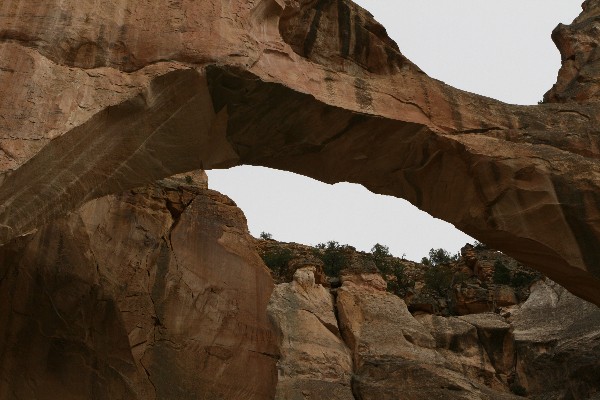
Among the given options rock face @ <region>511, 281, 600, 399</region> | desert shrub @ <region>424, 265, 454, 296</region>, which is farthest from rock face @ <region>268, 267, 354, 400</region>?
desert shrub @ <region>424, 265, 454, 296</region>

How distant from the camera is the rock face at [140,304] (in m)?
11.9

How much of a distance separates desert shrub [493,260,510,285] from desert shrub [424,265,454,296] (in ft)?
6.04

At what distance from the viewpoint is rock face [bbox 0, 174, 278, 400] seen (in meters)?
11.9

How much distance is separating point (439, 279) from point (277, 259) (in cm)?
722

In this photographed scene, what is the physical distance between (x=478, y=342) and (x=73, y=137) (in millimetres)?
15085

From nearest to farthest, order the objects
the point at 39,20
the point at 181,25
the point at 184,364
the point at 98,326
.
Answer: the point at 39,20, the point at 181,25, the point at 98,326, the point at 184,364

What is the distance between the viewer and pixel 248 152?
11.5 meters

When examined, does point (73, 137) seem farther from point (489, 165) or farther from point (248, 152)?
point (489, 165)

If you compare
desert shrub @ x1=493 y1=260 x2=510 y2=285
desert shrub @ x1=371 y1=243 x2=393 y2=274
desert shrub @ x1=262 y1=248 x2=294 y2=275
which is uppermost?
desert shrub @ x1=371 y1=243 x2=393 y2=274

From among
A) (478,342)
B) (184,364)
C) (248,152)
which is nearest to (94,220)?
(184,364)

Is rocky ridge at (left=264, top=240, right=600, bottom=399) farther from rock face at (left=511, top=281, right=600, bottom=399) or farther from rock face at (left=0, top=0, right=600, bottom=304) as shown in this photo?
rock face at (left=0, top=0, right=600, bottom=304)

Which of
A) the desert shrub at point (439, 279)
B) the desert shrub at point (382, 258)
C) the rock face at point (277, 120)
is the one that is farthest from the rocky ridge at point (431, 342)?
the desert shrub at point (382, 258)

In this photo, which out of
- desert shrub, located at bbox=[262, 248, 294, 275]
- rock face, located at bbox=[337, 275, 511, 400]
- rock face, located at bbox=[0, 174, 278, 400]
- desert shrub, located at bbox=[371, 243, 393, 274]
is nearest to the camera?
rock face, located at bbox=[0, 174, 278, 400]

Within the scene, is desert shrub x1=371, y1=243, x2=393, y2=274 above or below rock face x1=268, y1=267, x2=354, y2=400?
above
